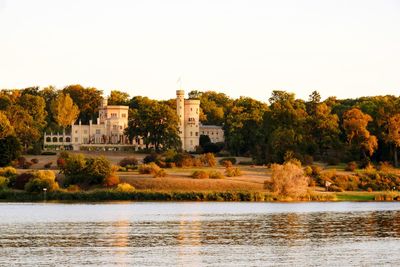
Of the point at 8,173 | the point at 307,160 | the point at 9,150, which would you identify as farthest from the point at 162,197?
the point at 9,150

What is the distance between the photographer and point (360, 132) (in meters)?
152

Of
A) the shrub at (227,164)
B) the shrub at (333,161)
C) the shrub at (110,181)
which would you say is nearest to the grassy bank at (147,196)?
the shrub at (110,181)

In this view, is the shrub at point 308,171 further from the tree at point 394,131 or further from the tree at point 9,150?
the tree at point 9,150

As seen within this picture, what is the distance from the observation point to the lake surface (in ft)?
171

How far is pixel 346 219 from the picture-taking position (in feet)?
269

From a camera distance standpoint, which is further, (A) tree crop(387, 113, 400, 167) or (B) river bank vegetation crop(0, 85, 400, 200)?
(A) tree crop(387, 113, 400, 167)

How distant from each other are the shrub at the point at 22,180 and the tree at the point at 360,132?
2072 inches

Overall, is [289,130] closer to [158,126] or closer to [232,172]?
[232,172]

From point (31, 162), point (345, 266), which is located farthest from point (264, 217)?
point (31, 162)

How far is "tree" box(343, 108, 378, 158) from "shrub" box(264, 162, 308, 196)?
37.2 meters

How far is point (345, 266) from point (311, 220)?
31.1 m

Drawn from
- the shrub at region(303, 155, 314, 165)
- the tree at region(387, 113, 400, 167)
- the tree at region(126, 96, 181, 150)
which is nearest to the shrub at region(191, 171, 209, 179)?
the shrub at region(303, 155, 314, 165)

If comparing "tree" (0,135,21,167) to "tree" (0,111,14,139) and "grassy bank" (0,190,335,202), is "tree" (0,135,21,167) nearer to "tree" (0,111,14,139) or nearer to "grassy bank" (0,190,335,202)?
"tree" (0,111,14,139)

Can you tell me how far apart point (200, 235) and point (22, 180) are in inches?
2412
